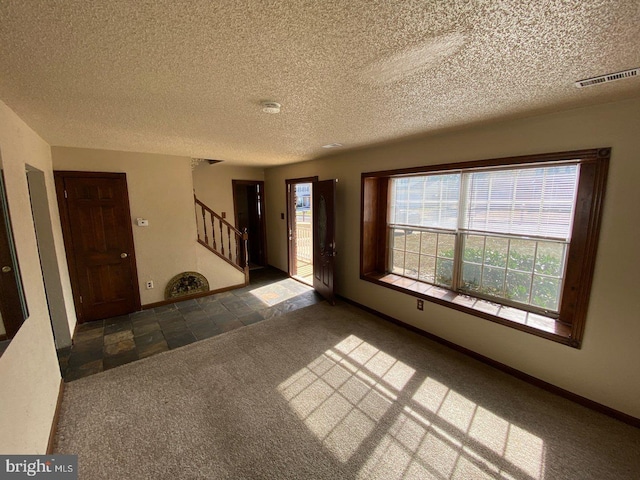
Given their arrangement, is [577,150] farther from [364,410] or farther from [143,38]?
[143,38]

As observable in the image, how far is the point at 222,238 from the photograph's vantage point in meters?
4.84

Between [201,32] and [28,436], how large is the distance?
2.20 metres

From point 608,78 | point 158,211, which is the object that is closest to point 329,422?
point 608,78

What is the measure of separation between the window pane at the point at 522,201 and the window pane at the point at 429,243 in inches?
16.0

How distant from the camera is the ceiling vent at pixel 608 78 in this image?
1.38 meters

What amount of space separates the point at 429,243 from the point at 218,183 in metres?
4.17

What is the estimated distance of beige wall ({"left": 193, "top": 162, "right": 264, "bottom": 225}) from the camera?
16.6 ft

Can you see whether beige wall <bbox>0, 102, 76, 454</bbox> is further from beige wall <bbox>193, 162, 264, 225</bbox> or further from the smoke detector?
beige wall <bbox>193, 162, 264, 225</bbox>

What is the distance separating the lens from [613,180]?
72.5 inches

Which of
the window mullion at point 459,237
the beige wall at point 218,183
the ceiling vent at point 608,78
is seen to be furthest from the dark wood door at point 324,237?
the ceiling vent at point 608,78

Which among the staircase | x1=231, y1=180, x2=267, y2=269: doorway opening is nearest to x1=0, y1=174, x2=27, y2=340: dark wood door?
the staircase

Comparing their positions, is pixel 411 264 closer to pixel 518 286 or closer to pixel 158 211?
pixel 518 286

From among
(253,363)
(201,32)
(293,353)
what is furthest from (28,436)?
(201,32)

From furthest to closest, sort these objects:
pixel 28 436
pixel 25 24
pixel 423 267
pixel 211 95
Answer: pixel 423 267, pixel 211 95, pixel 28 436, pixel 25 24
